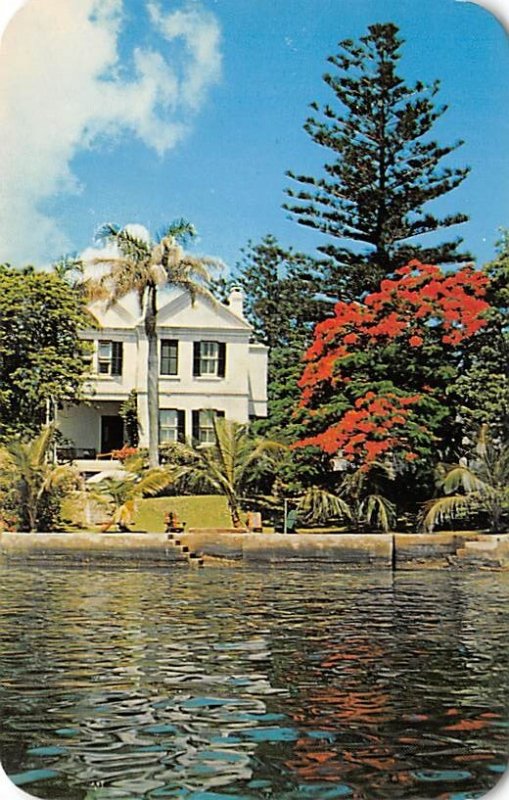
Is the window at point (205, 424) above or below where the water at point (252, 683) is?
above

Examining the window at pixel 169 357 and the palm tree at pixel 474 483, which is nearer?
the window at pixel 169 357

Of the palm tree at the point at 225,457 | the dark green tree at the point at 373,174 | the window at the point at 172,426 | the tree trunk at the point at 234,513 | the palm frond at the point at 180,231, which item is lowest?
the tree trunk at the point at 234,513

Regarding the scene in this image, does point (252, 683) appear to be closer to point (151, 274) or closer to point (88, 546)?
point (88, 546)

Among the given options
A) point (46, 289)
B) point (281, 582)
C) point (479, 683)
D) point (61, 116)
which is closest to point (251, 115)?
point (61, 116)

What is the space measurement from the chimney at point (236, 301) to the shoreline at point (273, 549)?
0.86 metres

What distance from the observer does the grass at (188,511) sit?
17.2 ft

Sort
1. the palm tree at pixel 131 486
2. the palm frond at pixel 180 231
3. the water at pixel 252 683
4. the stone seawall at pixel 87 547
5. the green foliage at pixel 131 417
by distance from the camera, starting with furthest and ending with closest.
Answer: the stone seawall at pixel 87 547
the palm tree at pixel 131 486
the green foliage at pixel 131 417
the palm frond at pixel 180 231
the water at pixel 252 683

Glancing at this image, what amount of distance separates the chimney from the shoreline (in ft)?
2.81

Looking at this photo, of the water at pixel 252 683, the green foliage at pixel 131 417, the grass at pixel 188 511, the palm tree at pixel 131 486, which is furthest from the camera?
the grass at pixel 188 511

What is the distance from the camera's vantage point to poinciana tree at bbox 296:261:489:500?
5164 millimetres

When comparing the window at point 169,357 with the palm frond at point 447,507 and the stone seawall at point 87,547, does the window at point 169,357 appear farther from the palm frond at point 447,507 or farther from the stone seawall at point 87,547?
the palm frond at point 447,507

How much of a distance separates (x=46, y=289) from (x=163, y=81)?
87 cm

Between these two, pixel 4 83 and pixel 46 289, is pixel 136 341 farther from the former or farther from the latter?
pixel 4 83

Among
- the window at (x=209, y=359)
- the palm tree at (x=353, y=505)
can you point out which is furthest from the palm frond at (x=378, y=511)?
the window at (x=209, y=359)
